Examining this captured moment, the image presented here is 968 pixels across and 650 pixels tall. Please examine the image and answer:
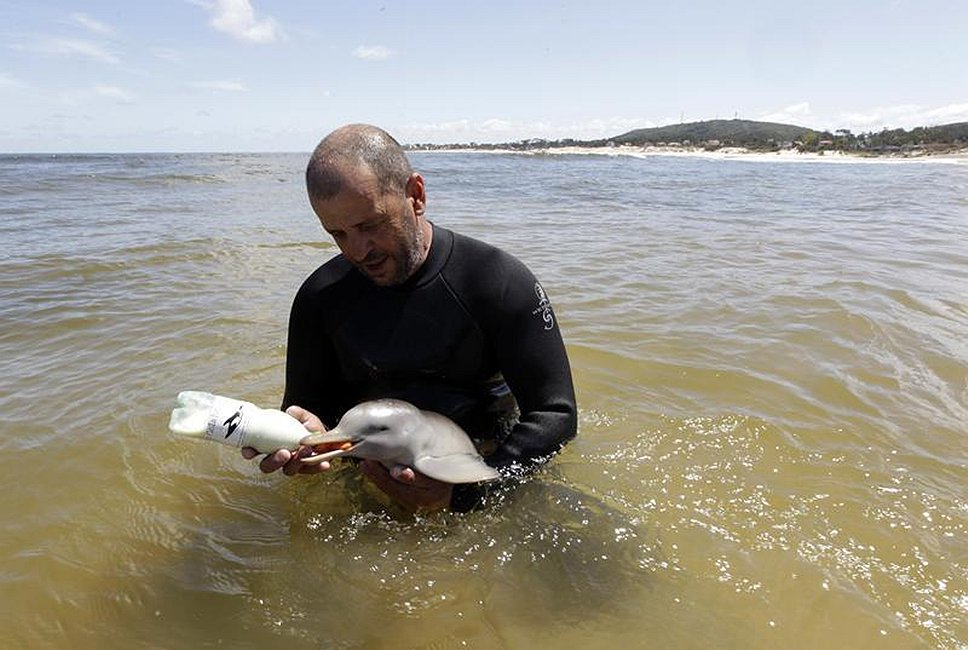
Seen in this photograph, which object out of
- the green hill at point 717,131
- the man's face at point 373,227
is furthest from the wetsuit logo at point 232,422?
the green hill at point 717,131

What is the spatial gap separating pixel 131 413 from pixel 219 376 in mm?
891

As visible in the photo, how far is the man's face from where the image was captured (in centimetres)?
263

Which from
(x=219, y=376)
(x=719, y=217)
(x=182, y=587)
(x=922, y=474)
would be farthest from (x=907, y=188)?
(x=182, y=587)

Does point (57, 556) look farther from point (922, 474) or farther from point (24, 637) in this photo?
point (922, 474)

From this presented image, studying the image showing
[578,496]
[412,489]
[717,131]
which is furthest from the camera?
[717,131]

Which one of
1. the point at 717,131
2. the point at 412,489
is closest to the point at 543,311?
the point at 412,489

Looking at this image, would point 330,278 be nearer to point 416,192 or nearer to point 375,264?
point 375,264

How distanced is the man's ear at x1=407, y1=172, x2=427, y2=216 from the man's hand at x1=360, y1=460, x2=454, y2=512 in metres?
1.16

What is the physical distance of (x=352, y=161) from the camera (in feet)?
8.63

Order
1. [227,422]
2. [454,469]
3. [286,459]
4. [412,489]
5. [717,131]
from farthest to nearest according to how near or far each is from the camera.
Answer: [717,131] < [412,489] < [454,469] < [286,459] < [227,422]

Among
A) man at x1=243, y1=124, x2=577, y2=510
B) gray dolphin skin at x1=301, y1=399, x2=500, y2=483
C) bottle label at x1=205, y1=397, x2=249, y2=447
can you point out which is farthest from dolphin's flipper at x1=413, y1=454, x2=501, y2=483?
bottle label at x1=205, y1=397, x2=249, y2=447

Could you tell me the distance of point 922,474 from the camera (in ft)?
12.2

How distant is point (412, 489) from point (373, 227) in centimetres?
124

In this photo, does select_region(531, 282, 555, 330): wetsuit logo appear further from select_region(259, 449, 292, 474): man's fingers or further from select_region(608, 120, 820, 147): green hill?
select_region(608, 120, 820, 147): green hill
